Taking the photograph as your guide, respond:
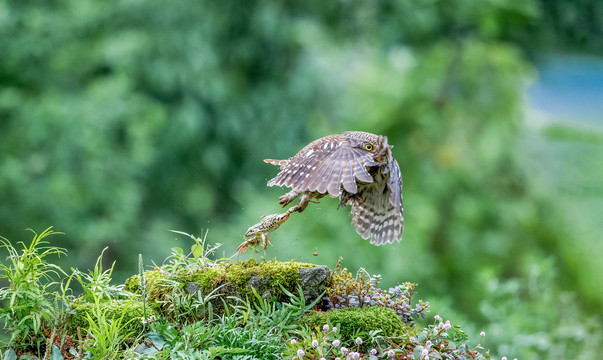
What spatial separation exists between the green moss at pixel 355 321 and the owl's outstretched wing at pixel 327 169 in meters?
0.55

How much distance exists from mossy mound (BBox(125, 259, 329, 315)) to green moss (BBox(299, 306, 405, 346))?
0.17 m

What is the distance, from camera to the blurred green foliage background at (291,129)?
675 cm

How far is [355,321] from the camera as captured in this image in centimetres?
265

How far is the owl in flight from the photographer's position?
249 cm

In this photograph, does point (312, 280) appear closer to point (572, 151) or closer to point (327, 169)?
point (327, 169)

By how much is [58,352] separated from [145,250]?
15.3 ft

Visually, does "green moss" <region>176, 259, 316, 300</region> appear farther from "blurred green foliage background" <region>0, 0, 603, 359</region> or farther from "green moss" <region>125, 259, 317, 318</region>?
"blurred green foliage background" <region>0, 0, 603, 359</region>

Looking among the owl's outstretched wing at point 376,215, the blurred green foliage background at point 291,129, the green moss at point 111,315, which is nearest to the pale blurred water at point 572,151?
the blurred green foliage background at point 291,129

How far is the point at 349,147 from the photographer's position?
2.65 metres

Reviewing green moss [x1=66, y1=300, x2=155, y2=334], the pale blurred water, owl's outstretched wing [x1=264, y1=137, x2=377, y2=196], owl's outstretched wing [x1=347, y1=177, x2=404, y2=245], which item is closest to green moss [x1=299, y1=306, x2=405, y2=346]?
owl's outstretched wing [x1=347, y1=177, x2=404, y2=245]

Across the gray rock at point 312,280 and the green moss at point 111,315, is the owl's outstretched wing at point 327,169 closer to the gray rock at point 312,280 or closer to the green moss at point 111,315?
the gray rock at point 312,280

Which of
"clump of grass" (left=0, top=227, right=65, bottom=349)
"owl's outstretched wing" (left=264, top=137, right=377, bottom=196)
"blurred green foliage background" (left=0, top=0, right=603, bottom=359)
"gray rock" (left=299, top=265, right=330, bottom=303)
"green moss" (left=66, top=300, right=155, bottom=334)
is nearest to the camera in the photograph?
"owl's outstretched wing" (left=264, top=137, right=377, bottom=196)

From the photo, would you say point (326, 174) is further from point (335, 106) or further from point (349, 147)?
point (335, 106)

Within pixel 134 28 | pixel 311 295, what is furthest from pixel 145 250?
pixel 311 295
